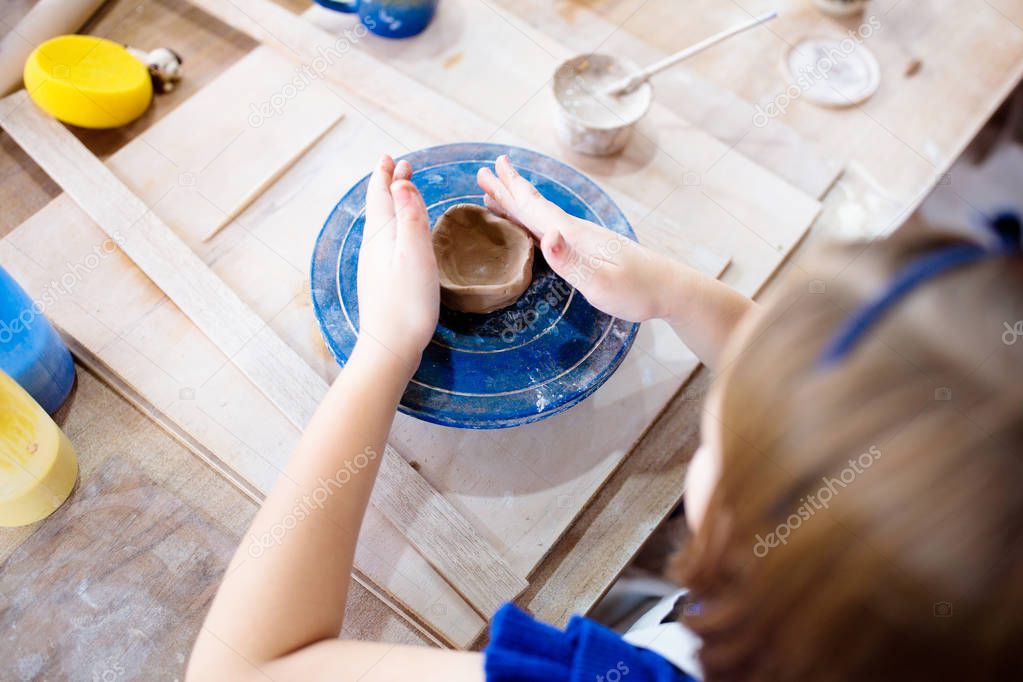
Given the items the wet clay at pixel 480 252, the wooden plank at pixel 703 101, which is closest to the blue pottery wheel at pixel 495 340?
the wet clay at pixel 480 252

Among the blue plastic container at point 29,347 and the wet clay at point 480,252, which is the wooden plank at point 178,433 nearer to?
the blue plastic container at point 29,347

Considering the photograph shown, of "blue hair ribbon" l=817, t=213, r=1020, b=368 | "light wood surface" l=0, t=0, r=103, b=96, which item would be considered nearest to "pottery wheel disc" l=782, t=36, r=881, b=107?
"blue hair ribbon" l=817, t=213, r=1020, b=368

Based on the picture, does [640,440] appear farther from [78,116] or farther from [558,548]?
[78,116]

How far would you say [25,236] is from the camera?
96 centimetres

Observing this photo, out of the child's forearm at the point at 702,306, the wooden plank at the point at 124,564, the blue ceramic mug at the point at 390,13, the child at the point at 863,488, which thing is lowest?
the wooden plank at the point at 124,564

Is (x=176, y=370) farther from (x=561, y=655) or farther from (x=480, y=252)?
(x=561, y=655)

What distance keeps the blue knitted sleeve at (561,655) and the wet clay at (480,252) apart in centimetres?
38

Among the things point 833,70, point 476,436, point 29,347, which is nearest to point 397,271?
point 476,436

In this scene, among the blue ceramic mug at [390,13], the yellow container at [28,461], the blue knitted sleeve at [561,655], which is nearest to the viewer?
the blue knitted sleeve at [561,655]

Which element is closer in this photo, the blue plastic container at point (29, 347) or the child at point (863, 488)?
the child at point (863, 488)

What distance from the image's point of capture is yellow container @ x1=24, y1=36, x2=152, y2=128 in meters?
1.01

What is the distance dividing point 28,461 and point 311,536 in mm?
339

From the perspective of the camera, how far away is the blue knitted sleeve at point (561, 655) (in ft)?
1.94

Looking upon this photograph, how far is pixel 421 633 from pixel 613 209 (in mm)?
588
